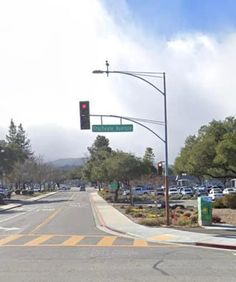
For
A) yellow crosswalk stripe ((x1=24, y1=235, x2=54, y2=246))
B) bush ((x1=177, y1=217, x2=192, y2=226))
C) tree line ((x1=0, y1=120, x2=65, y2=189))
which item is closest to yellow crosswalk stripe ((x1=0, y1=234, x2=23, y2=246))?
yellow crosswalk stripe ((x1=24, y1=235, x2=54, y2=246))

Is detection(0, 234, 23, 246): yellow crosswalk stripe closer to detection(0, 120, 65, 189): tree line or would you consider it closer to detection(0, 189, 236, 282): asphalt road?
detection(0, 189, 236, 282): asphalt road

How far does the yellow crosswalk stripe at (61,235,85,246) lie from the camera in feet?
73.6

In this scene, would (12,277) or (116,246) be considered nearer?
(12,277)

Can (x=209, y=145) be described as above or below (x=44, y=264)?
above

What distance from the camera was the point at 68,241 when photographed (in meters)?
23.8

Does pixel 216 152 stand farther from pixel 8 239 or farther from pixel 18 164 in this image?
pixel 18 164

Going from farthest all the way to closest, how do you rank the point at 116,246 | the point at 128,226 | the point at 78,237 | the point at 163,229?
the point at 128,226, the point at 163,229, the point at 78,237, the point at 116,246

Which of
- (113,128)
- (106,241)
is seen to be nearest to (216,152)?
(113,128)

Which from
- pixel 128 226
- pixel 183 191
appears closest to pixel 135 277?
pixel 128 226

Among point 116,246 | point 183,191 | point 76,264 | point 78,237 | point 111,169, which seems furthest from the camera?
point 183,191

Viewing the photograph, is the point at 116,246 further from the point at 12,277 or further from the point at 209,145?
the point at 209,145

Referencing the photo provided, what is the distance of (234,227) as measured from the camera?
29.8 meters

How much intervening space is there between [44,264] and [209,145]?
131 feet

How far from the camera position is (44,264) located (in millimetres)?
15922
